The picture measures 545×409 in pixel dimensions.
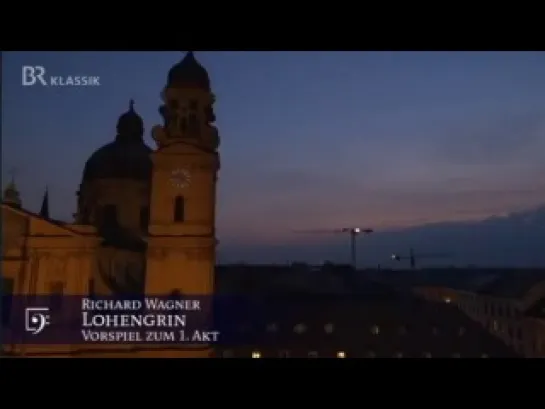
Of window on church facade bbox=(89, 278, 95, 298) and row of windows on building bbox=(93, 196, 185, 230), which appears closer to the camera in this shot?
window on church facade bbox=(89, 278, 95, 298)

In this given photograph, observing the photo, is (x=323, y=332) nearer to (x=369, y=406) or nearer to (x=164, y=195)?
(x=369, y=406)

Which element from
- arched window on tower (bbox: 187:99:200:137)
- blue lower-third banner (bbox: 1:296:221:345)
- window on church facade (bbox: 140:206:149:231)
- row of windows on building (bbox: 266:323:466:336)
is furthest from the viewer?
window on church facade (bbox: 140:206:149:231)

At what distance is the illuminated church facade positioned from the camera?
384 cm

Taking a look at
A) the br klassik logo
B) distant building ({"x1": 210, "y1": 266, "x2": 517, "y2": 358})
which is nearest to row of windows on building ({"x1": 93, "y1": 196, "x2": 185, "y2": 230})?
distant building ({"x1": 210, "y1": 266, "x2": 517, "y2": 358})

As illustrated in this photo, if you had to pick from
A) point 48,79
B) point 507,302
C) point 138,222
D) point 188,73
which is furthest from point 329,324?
point 48,79

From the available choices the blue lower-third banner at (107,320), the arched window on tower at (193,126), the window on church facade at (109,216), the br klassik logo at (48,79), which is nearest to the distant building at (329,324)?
the blue lower-third banner at (107,320)

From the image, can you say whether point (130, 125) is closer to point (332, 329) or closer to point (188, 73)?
point (188, 73)

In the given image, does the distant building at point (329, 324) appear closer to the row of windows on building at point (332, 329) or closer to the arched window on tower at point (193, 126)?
the row of windows on building at point (332, 329)

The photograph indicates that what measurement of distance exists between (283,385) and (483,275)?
1.38m

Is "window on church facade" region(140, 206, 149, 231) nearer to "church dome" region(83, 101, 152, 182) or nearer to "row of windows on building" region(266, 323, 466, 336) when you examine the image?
"church dome" region(83, 101, 152, 182)

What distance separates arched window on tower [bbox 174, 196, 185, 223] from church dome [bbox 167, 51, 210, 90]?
2.37 ft

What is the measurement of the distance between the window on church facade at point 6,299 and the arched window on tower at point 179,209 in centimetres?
104
